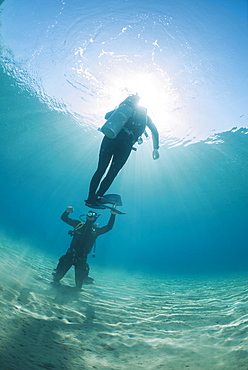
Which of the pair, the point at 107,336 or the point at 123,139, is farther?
the point at 123,139

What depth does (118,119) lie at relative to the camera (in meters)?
3.41

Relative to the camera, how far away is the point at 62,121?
22.5m

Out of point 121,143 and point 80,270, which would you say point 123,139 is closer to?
point 121,143

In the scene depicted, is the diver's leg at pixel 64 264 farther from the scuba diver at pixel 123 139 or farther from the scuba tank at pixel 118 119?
the scuba tank at pixel 118 119

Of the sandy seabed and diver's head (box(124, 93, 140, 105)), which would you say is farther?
diver's head (box(124, 93, 140, 105))

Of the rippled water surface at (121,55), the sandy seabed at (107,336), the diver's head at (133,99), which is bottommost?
the sandy seabed at (107,336)

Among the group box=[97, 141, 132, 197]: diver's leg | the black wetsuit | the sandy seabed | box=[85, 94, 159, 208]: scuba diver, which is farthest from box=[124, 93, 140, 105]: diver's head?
the sandy seabed

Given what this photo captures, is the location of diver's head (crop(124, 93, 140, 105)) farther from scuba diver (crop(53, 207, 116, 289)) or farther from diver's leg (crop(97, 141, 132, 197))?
scuba diver (crop(53, 207, 116, 289))

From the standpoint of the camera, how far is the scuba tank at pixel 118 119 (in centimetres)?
329

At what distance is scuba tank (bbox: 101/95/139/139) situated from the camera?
3.29 m

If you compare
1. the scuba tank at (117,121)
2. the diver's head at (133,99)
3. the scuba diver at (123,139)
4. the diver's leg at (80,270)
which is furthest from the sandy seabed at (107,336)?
the diver's head at (133,99)

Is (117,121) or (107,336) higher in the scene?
(117,121)

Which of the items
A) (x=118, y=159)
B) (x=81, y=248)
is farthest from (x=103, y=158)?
(x=81, y=248)

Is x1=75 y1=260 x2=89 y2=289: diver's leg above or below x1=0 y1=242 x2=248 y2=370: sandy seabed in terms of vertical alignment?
above
